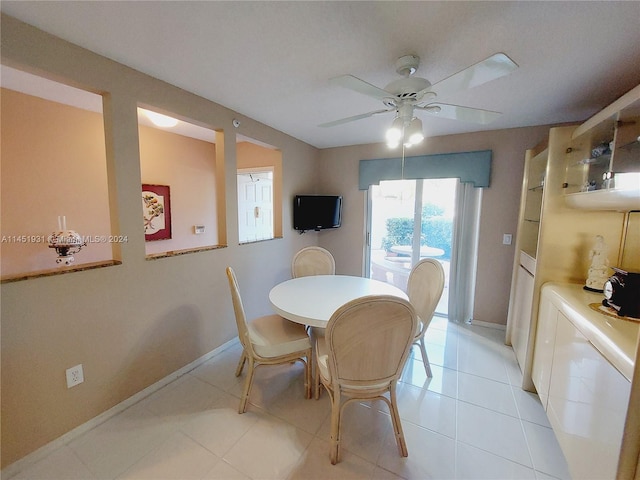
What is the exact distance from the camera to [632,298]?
1.29 m

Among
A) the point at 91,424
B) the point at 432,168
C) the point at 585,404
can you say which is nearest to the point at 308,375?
the point at 91,424

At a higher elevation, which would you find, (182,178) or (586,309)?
(182,178)

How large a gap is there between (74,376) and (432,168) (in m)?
3.74

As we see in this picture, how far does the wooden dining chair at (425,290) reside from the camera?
79.3 inches

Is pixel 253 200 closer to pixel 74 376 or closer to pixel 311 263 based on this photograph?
pixel 311 263

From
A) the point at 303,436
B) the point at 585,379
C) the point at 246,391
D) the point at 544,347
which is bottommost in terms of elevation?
the point at 303,436

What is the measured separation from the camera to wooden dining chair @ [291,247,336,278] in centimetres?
287

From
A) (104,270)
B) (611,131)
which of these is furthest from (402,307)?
(104,270)

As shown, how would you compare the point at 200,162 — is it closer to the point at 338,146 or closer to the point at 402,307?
the point at 338,146

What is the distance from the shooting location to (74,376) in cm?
156

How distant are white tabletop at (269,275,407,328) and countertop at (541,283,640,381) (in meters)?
0.91

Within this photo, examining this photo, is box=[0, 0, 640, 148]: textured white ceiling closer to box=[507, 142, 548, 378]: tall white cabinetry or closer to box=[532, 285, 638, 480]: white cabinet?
box=[507, 142, 548, 378]: tall white cabinetry

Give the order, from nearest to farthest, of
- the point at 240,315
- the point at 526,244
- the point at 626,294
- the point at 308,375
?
the point at 626,294, the point at 240,315, the point at 308,375, the point at 526,244

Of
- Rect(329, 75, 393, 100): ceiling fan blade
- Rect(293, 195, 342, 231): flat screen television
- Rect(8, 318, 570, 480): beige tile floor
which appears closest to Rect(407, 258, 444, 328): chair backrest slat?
Rect(8, 318, 570, 480): beige tile floor
